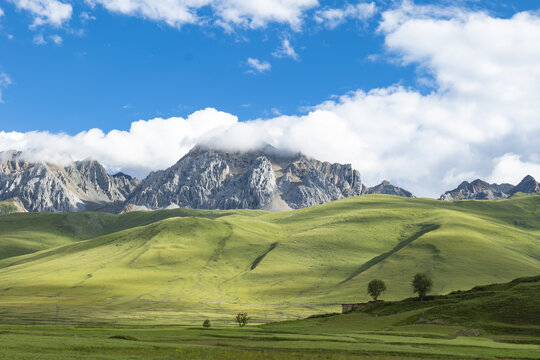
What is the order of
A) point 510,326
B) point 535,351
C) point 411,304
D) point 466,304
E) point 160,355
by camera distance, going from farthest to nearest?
point 411,304 → point 466,304 → point 510,326 → point 535,351 → point 160,355

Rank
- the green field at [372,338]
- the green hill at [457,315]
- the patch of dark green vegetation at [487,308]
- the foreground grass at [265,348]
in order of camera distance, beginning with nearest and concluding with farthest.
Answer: the foreground grass at [265,348], the green field at [372,338], the patch of dark green vegetation at [487,308], the green hill at [457,315]

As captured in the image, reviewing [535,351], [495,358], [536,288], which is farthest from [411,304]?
[495,358]

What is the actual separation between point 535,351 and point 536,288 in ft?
165

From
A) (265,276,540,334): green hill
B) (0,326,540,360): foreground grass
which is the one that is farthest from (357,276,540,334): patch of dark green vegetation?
(0,326,540,360): foreground grass

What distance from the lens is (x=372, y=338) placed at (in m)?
85.1

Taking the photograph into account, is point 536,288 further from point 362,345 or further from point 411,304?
point 362,345

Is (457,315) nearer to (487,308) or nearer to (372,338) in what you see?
(487,308)

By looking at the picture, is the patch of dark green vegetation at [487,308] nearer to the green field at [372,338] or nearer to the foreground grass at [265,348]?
the green field at [372,338]

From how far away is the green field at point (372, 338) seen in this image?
62.4 m

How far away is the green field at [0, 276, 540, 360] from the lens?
205 feet

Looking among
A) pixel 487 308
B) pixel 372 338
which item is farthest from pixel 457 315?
pixel 372 338

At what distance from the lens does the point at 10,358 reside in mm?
49812

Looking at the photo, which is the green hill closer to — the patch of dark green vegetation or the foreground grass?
the patch of dark green vegetation

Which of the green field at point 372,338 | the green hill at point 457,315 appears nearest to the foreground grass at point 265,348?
the green field at point 372,338
